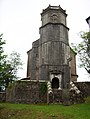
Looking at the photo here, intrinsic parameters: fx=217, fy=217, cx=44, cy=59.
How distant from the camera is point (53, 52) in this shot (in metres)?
37.9

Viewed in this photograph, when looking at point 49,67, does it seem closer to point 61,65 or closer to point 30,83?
point 61,65

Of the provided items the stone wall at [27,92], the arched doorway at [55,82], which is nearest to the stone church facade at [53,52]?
the arched doorway at [55,82]

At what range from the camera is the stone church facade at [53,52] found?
36969 mm

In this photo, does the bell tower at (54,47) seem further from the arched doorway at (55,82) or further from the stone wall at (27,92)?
the stone wall at (27,92)

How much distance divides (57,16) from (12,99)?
19513 millimetres

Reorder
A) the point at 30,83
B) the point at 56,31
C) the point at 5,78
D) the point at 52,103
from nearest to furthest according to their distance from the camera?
the point at 5,78 → the point at 52,103 → the point at 30,83 → the point at 56,31

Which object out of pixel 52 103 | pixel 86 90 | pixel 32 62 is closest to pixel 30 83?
pixel 52 103

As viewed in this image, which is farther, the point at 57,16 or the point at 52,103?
the point at 57,16

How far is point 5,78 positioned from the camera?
75.0 ft

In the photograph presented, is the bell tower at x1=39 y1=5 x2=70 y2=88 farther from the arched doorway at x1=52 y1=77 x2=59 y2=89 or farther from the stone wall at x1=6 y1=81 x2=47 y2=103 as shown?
the stone wall at x1=6 y1=81 x2=47 y2=103

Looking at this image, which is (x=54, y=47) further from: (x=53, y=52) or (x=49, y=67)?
(x=49, y=67)

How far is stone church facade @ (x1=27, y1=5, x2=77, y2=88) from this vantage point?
121 feet

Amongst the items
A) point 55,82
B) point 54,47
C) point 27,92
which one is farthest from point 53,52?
point 27,92

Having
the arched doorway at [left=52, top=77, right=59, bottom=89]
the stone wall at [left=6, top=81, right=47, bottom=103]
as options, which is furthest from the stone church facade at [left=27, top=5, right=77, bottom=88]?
the stone wall at [left=6, top=81, right=47, bottom=103]
